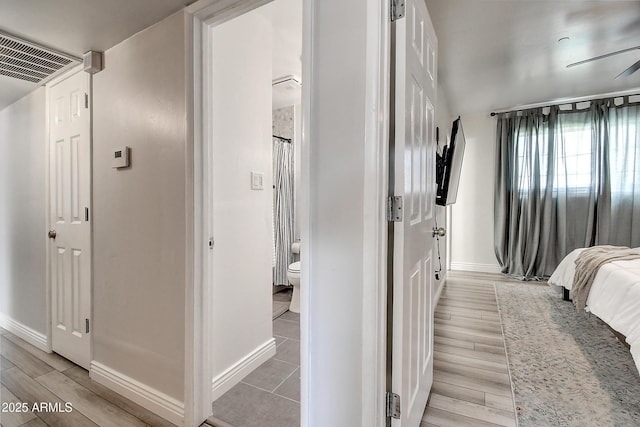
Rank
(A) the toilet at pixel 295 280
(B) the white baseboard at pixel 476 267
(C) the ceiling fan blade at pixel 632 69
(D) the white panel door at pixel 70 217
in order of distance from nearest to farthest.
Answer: (D) the white panel door at pixel 70 217
(C) the ceiling fan blade at pixel 632 69
(A) the toilet at pixel 295 280
(B) the white baseboard at pixel 476 267

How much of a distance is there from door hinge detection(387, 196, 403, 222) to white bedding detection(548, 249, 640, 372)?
5.36 feet

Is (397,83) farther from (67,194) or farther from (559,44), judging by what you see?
(559,44)

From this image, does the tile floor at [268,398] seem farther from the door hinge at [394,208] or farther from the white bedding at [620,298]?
the white bedding at [620,298]

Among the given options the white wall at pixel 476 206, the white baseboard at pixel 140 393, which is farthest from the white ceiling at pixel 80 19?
the white wall at pixel 476 206

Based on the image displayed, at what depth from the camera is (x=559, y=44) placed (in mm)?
2533

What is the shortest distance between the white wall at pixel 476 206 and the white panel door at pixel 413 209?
3.57m

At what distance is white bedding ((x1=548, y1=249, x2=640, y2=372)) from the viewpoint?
1.69 metres

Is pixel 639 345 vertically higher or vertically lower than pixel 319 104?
lower

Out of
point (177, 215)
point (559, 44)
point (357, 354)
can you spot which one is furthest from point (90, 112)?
point (559, 44)

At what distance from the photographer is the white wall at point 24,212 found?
92.1 inches

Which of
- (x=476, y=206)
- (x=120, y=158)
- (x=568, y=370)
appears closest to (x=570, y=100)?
(x=476, y=206)

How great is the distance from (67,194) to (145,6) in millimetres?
1447

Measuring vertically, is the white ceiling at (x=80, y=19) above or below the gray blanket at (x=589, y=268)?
above

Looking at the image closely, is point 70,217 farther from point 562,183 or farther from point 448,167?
point 562,183
